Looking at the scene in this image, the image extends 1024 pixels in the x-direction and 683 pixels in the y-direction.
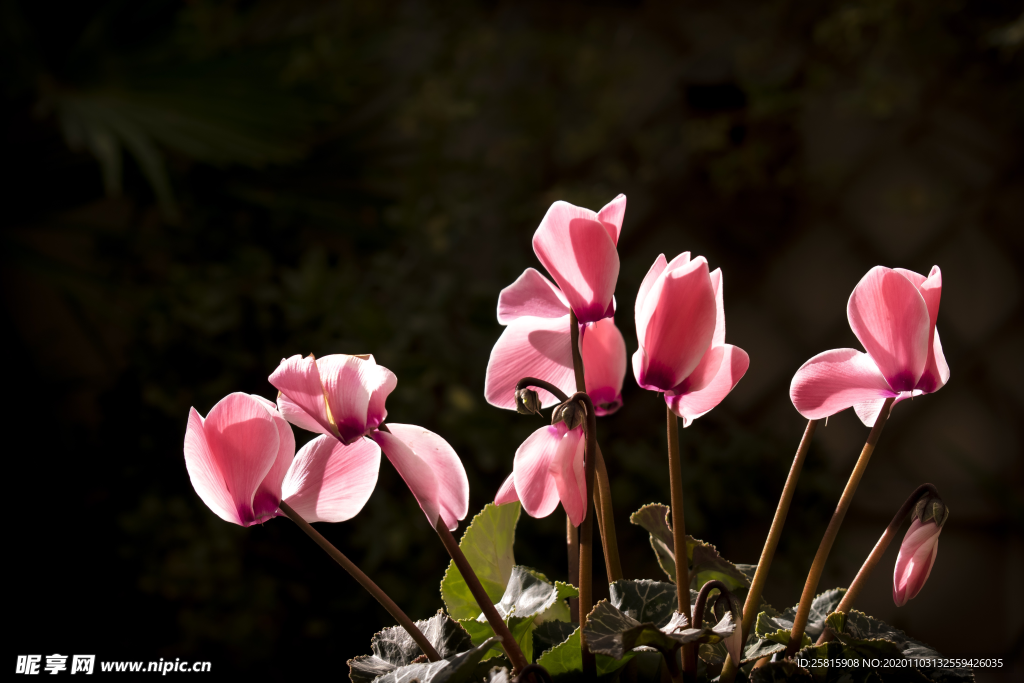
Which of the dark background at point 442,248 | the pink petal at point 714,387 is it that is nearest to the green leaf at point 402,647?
the pink petal at point 714,387

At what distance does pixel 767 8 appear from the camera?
63.5 inches

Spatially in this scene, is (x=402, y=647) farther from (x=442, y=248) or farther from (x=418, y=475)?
(x=442, y=248)

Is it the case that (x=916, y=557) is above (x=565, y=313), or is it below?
below

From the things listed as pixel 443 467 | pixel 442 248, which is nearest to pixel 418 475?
pixel 443 467

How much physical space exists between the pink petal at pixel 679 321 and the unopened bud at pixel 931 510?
94mm

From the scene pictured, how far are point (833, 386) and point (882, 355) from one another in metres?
0.02

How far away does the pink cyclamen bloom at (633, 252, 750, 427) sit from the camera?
0.22 m

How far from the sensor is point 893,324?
241mm

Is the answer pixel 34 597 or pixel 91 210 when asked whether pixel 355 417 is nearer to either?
pixel 34 597

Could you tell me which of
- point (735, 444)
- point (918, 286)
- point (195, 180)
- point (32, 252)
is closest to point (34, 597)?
point (32, 252)

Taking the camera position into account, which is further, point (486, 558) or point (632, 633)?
Result: point (486, 558)

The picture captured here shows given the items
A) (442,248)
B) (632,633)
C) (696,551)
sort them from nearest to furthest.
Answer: (632,633), (696,551), (442,248)

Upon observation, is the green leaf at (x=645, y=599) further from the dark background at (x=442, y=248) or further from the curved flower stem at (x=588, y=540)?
the dark background at (x=442, y=248)

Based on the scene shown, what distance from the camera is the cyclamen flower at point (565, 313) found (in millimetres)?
245
